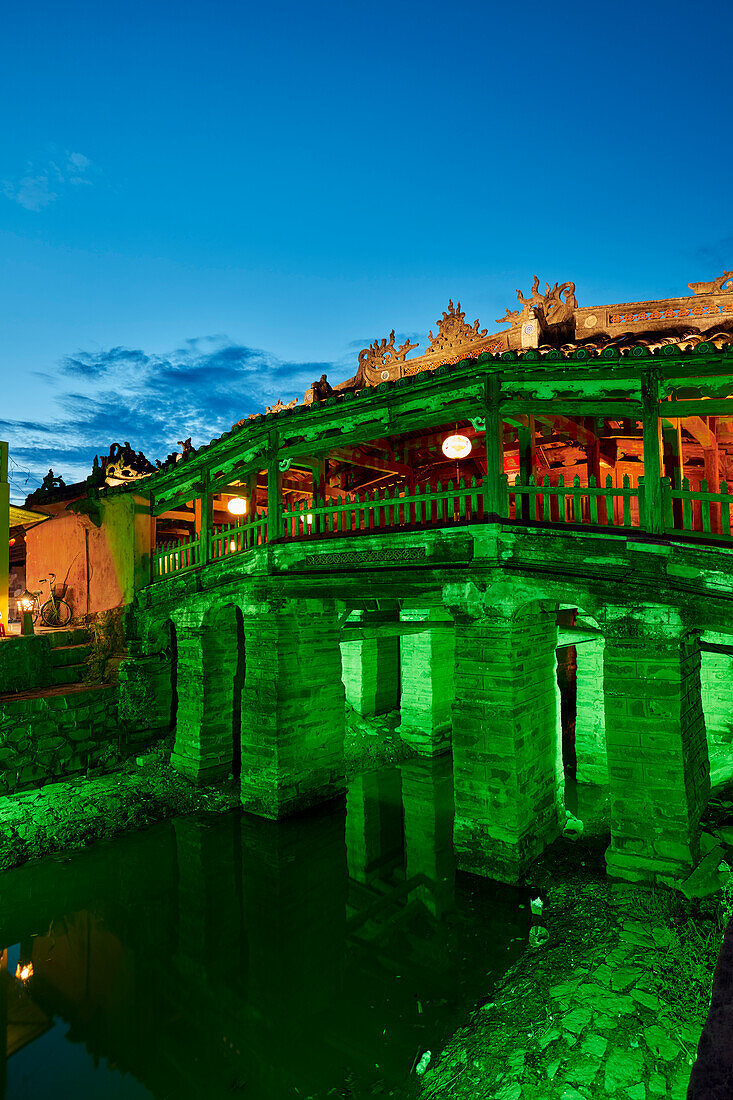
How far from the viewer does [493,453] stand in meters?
8.86

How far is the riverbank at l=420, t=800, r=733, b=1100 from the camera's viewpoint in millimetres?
4719

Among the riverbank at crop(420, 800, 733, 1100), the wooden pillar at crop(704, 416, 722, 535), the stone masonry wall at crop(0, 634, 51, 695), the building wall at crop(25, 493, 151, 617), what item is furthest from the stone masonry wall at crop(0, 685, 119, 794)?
the wooden pillar at crop(704, 416, 722, 535)

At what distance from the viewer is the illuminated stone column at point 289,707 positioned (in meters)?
11.3

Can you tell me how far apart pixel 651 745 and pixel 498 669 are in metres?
2.19

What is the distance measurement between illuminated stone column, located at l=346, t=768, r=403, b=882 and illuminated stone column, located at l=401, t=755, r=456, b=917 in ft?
0.74

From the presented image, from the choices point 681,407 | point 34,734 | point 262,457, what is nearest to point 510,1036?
point 681,407

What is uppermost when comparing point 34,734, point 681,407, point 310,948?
point 681,407

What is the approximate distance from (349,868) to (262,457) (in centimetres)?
800

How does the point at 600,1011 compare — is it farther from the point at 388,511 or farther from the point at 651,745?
the point at 388,511

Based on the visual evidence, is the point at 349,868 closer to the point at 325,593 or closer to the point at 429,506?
the point at 325,593

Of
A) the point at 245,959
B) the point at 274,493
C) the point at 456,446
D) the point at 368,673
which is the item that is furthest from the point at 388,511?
the point at 368,673

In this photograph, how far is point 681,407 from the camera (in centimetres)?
800

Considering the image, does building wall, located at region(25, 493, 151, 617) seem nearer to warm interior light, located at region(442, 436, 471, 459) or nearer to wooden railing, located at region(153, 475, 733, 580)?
wooden railing, located at region(153, 475, 733, 580)

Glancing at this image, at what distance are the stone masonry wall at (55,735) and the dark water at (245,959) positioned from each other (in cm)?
268
